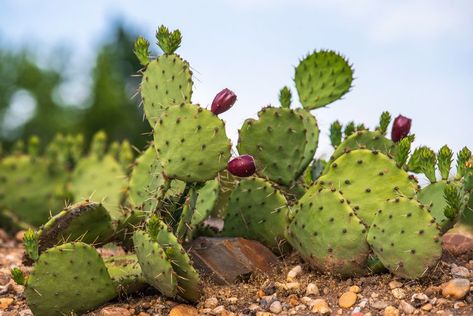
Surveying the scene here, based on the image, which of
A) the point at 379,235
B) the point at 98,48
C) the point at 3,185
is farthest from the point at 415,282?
the point at 98,48

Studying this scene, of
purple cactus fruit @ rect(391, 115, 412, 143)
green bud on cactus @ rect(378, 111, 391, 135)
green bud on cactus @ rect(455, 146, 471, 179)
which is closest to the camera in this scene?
green bud on cactus @ rect(455, 146, 471, 179)

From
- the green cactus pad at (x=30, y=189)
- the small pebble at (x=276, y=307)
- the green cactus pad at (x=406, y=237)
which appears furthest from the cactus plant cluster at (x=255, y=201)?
the green cactus pad at (x=30, y=189)

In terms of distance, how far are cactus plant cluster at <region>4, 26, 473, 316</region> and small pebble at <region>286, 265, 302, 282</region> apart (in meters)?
0.10

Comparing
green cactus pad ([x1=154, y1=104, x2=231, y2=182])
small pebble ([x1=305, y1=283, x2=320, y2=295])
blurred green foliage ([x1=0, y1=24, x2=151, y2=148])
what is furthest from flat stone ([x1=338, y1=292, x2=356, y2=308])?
blurred green foliage ([x1=0, y1=24, x2=151, y2=148])

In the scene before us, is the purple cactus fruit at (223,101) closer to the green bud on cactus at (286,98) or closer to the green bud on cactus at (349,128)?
the green bud on cactus at (286,98)

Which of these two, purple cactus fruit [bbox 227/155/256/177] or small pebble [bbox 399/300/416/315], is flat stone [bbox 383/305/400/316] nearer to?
small pebble [bbox 399/300/416/315]

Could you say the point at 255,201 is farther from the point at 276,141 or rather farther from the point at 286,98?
the point at 286,98

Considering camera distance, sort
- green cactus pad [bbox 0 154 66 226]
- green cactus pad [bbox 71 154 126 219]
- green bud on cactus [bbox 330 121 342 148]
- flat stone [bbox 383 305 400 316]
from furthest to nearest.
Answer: green cactus pad [bbox 0 154 66 226], green cactus pad [bbox 71 154 126 219], green bud on cactus [bbox 330 121 342 148], flat stone [bbox 383 305 400 316]

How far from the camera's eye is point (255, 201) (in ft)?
17.9

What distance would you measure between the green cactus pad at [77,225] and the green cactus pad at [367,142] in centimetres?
164

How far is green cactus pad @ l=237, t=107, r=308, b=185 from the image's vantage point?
214 inches

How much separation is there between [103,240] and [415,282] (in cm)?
200

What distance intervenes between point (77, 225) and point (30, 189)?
→ 4.33 m

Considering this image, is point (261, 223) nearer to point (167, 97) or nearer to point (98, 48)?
point (167, 97)
